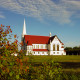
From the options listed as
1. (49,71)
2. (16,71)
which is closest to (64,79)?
(49,71)

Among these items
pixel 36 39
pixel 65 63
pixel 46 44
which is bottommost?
pixel 65 63

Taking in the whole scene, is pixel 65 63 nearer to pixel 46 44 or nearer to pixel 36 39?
pixel 36 39

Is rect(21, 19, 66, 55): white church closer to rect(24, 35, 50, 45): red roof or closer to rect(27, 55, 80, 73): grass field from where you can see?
rect(24, 35, 50, 45): red roof

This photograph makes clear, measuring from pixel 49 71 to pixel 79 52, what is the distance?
65023 millimetres

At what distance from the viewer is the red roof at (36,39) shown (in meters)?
69.3

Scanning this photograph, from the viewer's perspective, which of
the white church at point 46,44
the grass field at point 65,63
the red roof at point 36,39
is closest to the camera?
the grass field at point 65,63

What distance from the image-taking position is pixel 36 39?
7188 cm

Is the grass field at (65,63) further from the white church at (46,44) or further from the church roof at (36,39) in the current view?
the white church at (46,44)

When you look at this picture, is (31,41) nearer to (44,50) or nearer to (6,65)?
(44,50)

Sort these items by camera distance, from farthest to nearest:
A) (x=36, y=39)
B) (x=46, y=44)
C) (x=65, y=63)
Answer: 1. (x=46, y=44)
2. (x=36, y=39)
3. (x=65, y=63)

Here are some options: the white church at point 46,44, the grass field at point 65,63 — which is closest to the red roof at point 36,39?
the white church at point 46,44

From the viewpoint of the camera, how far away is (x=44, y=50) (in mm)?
→ 70375

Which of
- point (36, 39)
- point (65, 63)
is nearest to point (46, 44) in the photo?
point (36, 39)

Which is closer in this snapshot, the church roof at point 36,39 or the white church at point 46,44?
the church roof at point 36,39
